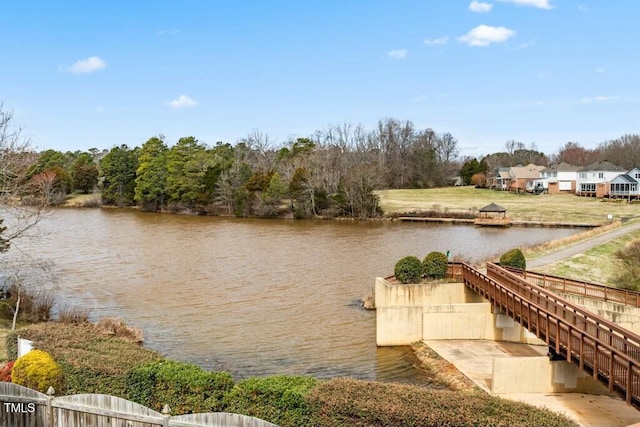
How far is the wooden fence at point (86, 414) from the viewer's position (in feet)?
28.4

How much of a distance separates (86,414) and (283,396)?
3297 millimetres

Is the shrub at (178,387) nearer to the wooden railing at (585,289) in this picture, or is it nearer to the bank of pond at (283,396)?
the bank of pond at (283,396)

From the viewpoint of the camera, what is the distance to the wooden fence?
8648 millimetres

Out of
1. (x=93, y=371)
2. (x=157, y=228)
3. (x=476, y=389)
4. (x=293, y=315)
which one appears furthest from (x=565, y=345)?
(x=157, y=228)

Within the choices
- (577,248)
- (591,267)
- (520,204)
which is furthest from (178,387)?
(520,204)

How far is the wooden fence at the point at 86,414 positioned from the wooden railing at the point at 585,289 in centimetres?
1828

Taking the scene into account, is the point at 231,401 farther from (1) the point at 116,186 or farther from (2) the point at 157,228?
(1) the point at 116,186

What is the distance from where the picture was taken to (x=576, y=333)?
46.2 ft

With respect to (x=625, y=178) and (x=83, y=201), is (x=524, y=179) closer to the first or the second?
(x=625, y=178)

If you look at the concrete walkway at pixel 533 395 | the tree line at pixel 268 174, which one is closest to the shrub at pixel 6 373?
the concrete walkway at pixel 533 395

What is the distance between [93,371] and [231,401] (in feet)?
10.1

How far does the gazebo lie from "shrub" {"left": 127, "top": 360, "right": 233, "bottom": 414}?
6006cm

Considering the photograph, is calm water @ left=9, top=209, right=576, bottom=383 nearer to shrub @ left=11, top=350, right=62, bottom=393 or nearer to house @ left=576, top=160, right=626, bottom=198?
shrub @ left=11, top=350, right=62, bottom=393

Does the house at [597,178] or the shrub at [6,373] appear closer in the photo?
the shrub at [6,373]
